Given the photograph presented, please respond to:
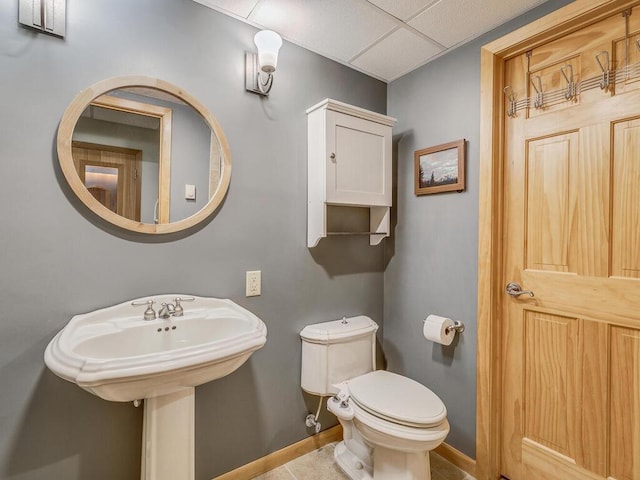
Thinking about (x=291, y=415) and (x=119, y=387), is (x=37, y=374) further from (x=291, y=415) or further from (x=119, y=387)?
(x=291, y=415)

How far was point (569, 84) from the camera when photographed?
140 centimetres

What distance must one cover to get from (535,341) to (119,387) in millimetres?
1721

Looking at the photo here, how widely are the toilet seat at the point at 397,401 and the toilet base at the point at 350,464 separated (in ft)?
1.36

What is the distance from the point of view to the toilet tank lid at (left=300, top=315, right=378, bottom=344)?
5.65 ft

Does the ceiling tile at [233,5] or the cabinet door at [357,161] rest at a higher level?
the ceiling tile at [233,5]

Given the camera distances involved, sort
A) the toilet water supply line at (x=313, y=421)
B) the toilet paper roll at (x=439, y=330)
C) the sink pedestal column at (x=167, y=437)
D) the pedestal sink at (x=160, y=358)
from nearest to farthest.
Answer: the pedestal sink at (x=160, y=358) < the sink pedestal column at (x=167, y=437) < the toilet paper roll at (x=439, y=330) < the toilet water supply line at (x=313, y=421)

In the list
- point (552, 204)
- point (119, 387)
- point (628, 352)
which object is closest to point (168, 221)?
point (119, 387)

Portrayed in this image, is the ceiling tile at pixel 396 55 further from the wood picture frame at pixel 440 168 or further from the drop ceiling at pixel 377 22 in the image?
the wood picture frame at pixel 440 168

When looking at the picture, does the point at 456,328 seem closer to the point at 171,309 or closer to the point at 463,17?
the point at 171,309

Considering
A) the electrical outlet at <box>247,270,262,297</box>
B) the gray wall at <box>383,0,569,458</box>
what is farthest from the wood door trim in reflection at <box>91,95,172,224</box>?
the gray wall at <box>383,0,569,458</box>

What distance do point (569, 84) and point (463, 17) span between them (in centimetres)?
58

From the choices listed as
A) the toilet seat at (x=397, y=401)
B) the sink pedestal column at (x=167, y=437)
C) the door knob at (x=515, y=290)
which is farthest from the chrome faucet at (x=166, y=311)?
the door knob at (x=515, y=290)

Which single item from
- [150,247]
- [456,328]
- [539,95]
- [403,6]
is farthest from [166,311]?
[539,95]

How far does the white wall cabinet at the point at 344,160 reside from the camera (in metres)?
1.71
